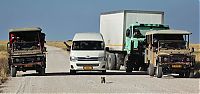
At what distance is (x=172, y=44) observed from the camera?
83.6 feet

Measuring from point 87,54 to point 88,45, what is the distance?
1.04 meters

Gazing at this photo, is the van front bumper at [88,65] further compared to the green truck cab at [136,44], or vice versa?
the green truck cab at [136,44]

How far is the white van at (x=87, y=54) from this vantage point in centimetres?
2628

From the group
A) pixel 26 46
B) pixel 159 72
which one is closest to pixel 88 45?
pixel 26 46

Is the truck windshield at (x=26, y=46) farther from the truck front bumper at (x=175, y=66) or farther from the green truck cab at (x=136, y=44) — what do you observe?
the truck front bumper at (x=175, y=66)

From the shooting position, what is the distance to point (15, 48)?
27.0 metres

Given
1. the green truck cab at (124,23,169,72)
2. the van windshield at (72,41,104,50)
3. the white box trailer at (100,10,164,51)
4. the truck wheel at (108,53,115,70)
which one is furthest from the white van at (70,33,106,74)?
the truck wheel at (108,53,115,70)

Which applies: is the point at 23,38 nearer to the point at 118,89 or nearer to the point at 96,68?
the point at 96,68

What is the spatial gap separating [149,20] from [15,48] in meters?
9.43

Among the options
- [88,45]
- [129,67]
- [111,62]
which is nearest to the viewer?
[88,45]

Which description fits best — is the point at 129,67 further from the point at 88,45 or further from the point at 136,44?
the point at 88,45

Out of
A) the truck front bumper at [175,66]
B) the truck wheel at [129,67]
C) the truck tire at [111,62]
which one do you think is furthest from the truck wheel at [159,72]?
the truck tire at [111,62]

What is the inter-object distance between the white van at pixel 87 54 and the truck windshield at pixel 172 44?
312 centimetres

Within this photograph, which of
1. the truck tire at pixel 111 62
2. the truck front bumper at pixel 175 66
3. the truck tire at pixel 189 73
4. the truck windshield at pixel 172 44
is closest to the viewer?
the truck front bumper at pixel 175 66
